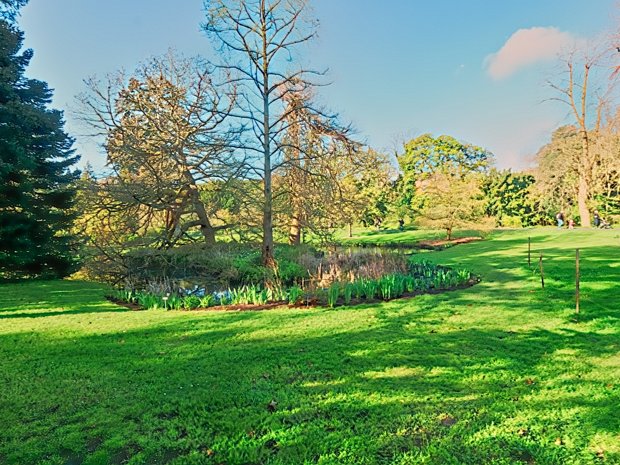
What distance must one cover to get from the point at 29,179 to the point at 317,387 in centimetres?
1431

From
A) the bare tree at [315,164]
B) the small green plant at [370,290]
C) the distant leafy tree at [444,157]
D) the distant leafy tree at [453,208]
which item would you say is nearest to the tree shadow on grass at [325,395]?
the small green plant at [370,290]

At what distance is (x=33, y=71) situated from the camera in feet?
50.4

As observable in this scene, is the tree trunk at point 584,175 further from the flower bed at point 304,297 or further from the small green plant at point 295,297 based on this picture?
the small green plant at point 295,297

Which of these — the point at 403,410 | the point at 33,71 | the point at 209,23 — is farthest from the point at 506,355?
the point at 33,71

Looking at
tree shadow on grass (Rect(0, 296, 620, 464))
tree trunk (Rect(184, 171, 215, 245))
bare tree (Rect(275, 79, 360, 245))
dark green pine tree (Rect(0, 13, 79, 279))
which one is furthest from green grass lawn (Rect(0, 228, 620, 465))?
dark green pine tree (Rect(0, 13, 79, 279))

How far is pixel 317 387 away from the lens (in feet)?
11.0

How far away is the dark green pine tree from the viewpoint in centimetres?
1134

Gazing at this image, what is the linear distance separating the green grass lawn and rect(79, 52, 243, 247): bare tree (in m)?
6.57

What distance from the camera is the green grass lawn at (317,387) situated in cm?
245

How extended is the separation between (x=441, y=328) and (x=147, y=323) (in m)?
4.49

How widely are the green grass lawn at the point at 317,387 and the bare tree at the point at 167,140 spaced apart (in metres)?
6.57

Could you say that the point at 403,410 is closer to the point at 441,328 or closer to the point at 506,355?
the point at 506,355

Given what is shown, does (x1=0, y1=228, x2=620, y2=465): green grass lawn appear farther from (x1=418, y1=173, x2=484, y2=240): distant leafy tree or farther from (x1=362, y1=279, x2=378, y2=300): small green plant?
(x1=418, y1=173, x2=484, y2=240): distant leafy tree

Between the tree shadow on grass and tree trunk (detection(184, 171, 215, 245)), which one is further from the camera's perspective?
tree trunk (detection(184, 171, 215, 245))
